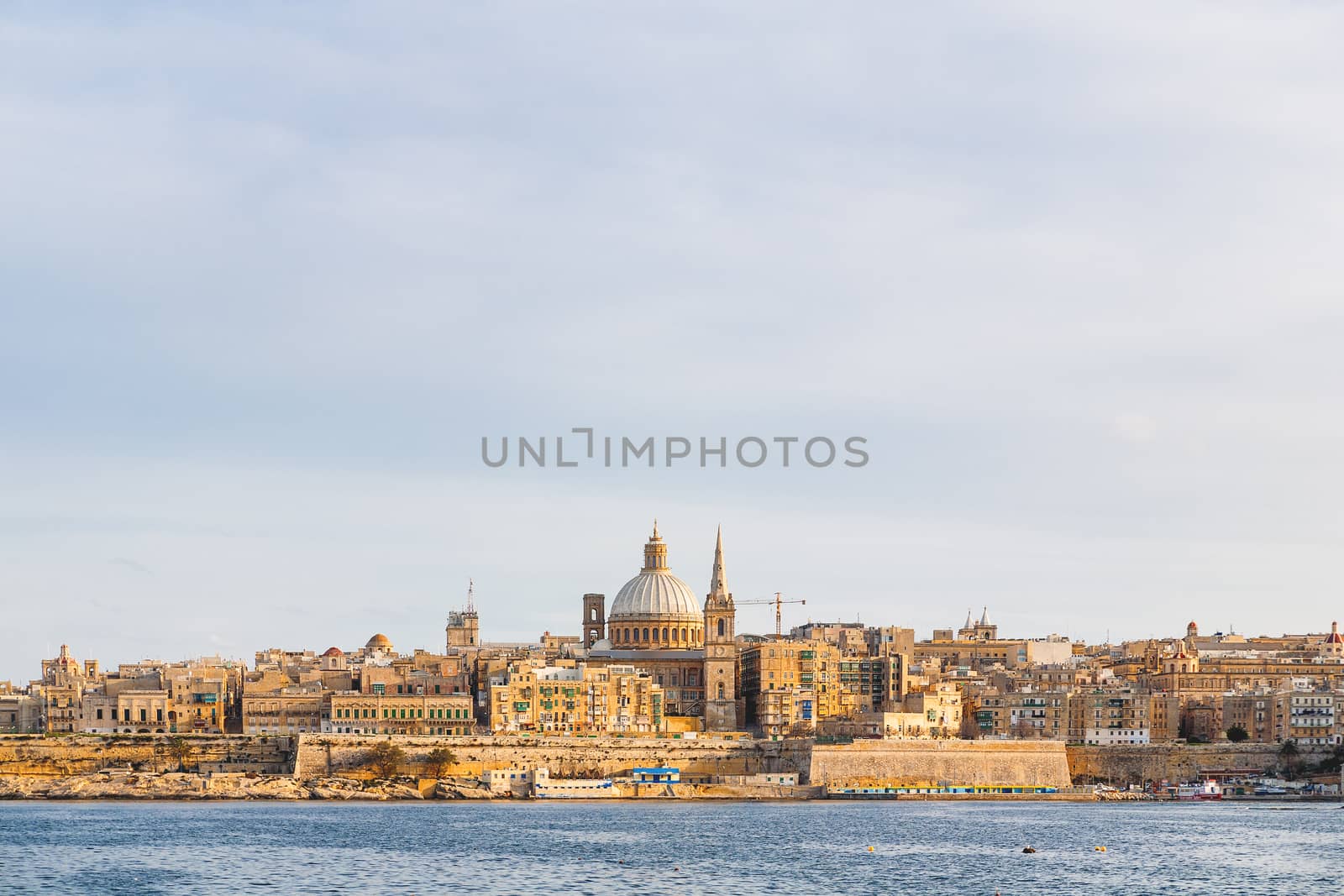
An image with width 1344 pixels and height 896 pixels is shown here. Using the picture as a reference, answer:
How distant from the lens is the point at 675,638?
132 meters

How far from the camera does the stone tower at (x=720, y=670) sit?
122562mm

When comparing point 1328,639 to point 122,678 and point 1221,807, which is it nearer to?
point 1221,807

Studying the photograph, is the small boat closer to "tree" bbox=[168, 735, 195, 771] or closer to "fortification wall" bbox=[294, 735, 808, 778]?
"fortification wall" bbox=[294, 735, 808, 778]

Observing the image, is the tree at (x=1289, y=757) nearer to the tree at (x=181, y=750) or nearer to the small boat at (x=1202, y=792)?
the small boat at (x=1202, y=792)

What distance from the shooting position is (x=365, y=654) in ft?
495

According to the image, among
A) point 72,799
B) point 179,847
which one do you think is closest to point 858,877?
point 179,847

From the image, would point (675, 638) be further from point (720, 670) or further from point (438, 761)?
point (438, 761)

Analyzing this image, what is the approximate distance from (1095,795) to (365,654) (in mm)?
59993

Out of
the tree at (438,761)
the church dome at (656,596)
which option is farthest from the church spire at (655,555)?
the tree at (438,761)

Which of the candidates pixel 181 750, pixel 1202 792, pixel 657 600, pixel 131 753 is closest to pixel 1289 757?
pixel 1202 792

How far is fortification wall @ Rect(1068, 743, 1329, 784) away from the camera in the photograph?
111 meters

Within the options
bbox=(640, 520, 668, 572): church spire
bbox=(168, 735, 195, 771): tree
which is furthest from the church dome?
bbox=(168, 735, 195, 771): tree

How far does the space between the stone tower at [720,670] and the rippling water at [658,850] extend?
27.3 meters

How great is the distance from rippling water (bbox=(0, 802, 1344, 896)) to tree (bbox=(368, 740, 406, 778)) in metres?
11.0
